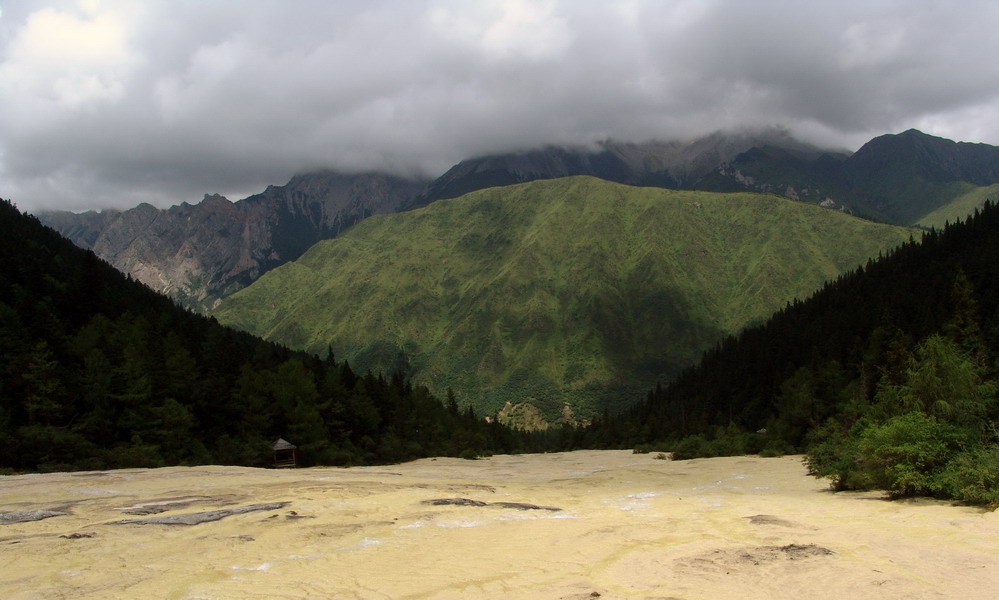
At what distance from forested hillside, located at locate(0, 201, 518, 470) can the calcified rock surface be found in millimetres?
19636

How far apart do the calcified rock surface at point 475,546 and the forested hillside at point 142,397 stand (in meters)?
19.6

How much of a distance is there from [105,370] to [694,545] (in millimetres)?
47581

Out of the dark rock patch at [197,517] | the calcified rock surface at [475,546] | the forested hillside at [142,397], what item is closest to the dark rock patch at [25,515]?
the calcified rock surface at [475,546]

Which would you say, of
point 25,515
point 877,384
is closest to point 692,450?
point 877,384

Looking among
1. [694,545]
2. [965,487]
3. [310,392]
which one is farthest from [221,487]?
[310,392]

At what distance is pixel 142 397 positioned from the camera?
45688mm

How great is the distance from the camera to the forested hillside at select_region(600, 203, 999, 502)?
22797 mm

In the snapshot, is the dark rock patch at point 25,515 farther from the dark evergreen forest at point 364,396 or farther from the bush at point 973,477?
the bush at point 973,477

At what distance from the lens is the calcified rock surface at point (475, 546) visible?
37.0ft

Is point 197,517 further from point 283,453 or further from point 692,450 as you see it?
point 692,450

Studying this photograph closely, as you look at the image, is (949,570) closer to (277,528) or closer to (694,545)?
(694,545)

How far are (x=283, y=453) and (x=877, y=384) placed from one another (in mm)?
57951

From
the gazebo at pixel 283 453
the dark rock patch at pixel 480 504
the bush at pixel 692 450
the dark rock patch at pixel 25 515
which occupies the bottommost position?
the bush at pixel 692 450

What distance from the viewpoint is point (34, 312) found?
5269 cm
